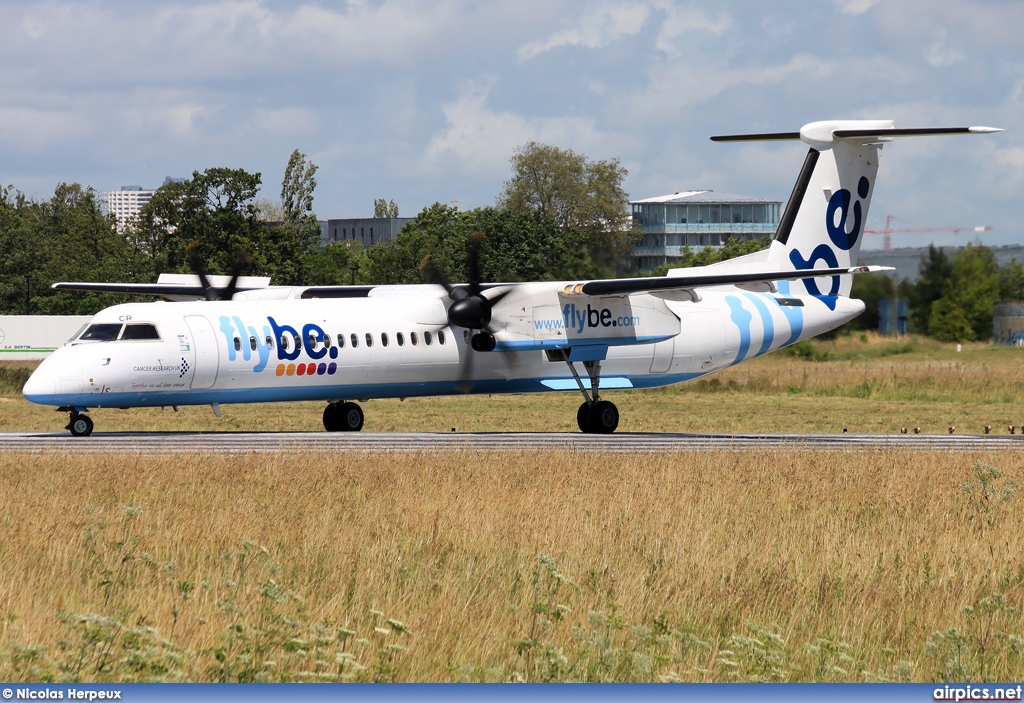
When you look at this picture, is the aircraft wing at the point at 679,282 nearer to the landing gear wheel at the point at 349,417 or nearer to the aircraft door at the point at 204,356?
the landing gear wheel at the point at 349,417

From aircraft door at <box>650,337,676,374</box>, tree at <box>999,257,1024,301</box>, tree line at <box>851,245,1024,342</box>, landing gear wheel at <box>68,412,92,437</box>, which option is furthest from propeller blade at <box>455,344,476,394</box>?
tree at <box>999,257,1024,301</box>

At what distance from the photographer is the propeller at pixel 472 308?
28531 mm

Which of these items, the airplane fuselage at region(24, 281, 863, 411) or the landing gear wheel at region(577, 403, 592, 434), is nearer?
the airplane fuselage at region(24, 281, 863, 411)

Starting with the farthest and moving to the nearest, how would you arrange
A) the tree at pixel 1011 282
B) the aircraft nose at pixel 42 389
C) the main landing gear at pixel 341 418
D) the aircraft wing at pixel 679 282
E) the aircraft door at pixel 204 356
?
the tree at pixel 1011 282, the main landing gear at pixel 341 418, the aircraft wing at pixel 679 282, the aircraft door at pixel 204 356, the aircraft nose at pixel 42 389

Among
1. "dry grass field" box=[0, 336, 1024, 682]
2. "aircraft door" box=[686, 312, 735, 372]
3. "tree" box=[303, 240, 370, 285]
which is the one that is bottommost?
"dry grass field" box=[0, 336, 1024, 682]

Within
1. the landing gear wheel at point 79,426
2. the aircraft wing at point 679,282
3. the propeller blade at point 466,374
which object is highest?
the aircraft wing at point 679,282

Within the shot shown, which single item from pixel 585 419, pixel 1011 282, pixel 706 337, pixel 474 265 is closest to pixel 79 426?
pixel 474 265

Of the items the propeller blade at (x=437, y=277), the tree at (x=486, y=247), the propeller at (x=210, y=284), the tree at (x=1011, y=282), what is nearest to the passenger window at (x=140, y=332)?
the propeller at (x=210, y=284)

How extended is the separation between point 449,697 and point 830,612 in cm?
513

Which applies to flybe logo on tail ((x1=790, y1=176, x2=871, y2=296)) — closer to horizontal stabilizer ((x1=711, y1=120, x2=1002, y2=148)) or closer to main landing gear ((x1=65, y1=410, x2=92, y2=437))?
horizontal stabilizer ((x1=711, y1=120, x2=1002, y2=148))

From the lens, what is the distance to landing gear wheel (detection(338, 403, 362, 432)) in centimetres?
3005

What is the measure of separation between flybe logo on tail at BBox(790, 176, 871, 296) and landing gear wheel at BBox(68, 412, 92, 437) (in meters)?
17.6

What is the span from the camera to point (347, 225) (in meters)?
186

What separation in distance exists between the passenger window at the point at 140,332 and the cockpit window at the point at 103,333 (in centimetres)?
16
